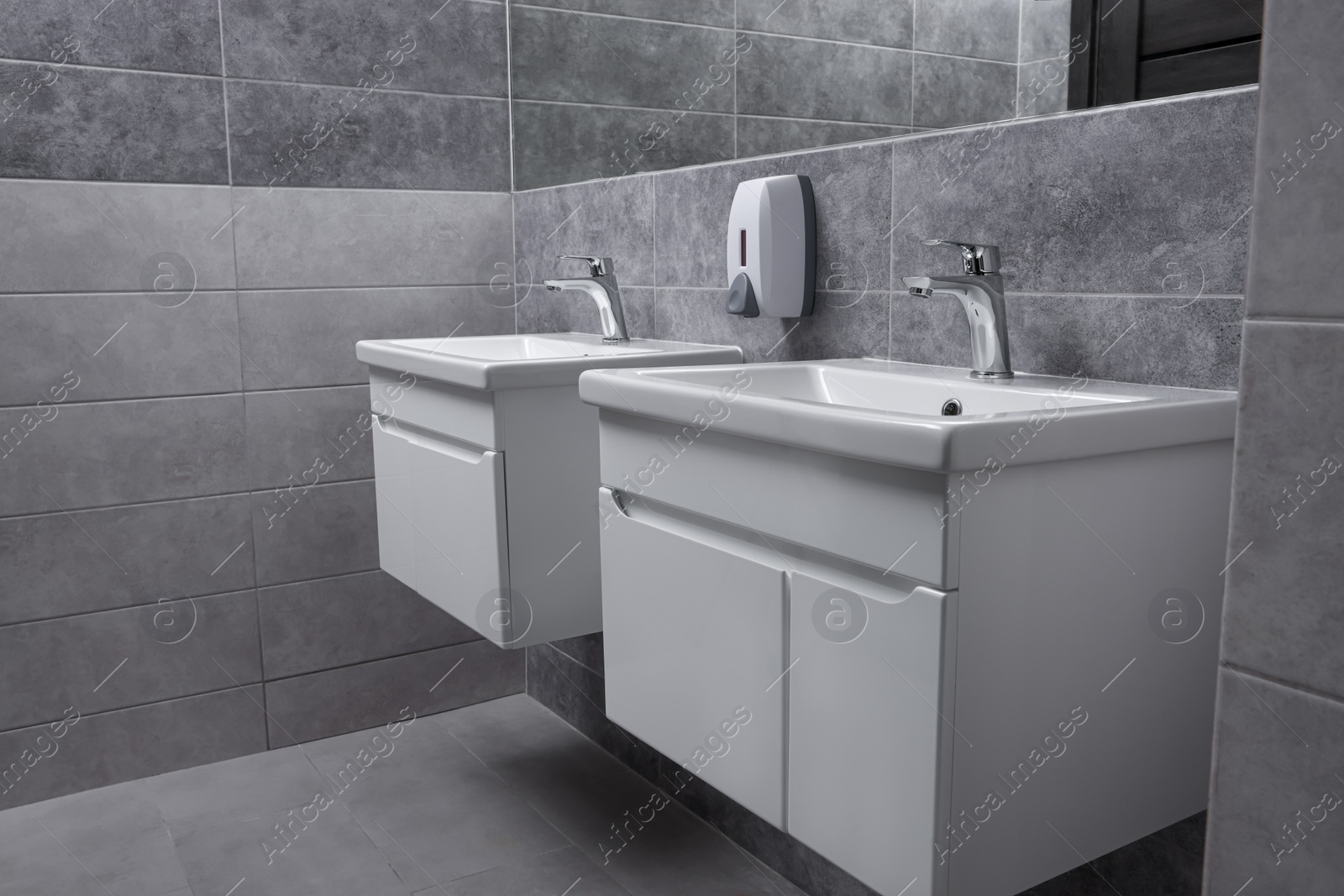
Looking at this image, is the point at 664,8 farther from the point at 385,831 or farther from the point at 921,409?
the point at 385,831

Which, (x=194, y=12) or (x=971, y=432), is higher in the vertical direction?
(x=194, y=12)

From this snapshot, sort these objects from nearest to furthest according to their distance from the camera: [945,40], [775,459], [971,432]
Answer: [971,432]
[775,459]
[945,40]

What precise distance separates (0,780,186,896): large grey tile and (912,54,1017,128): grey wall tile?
1775 mm

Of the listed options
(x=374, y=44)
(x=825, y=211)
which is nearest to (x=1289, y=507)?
(x=825, y=211)

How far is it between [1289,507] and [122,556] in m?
2.21

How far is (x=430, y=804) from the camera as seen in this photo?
216 centimetres

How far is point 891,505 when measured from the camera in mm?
970

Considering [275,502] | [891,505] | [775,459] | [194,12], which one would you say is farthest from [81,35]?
[891,505]

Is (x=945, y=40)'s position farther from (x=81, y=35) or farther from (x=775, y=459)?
(x=81, y=35)

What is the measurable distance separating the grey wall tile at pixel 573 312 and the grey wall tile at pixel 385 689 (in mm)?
819

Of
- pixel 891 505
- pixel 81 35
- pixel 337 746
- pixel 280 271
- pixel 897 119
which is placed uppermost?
pixel 81 35

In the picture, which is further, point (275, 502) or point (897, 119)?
point (275, 502)

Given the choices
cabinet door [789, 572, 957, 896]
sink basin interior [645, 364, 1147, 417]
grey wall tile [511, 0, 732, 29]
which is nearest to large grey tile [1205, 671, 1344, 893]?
cabinet door [789, 572, 957, 896]

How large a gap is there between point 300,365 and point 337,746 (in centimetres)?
88
